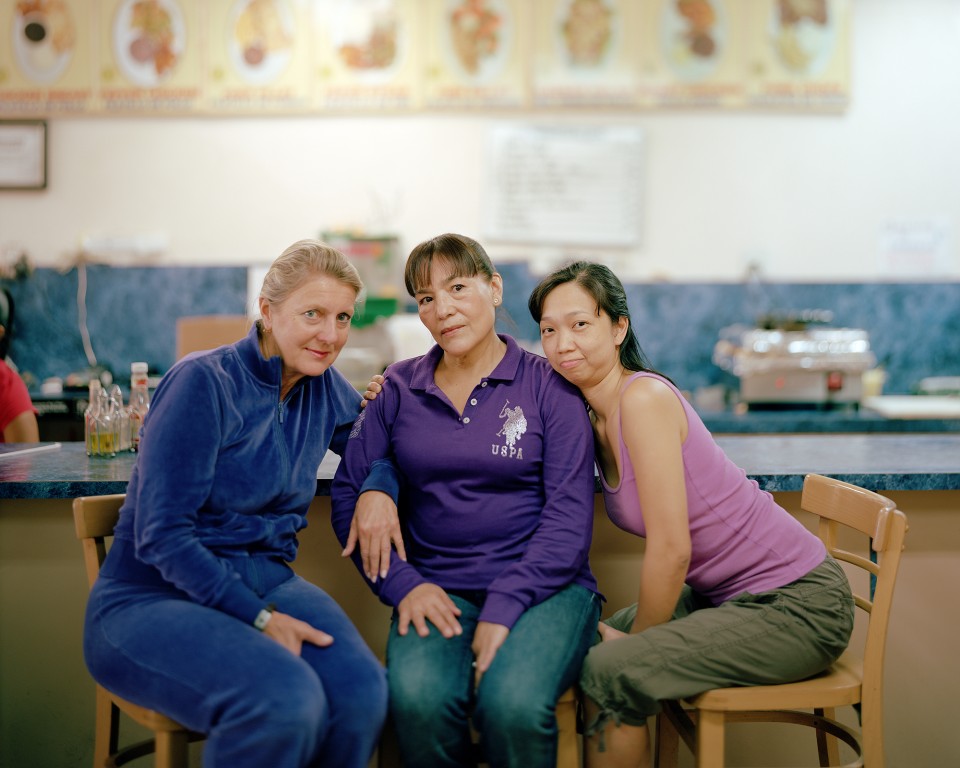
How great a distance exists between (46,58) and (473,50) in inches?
86.2

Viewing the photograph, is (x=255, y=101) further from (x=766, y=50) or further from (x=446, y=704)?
(x=446, y=704)

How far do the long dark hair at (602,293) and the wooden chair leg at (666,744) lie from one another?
0.75m

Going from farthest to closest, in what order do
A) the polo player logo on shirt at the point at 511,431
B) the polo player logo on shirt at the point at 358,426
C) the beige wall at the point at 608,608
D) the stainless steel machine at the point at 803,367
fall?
1. the stainless steel machine at the point at 803,367
2. the beige wall at the point at 608,608
3. the polo player logo on shirt at the point at 358,426
4. the polo player logo on shirt at the point at 511,431

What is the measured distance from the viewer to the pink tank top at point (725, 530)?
1.68 meters

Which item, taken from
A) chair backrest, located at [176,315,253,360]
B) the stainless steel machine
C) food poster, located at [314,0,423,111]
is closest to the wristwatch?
chair backrest, located at [176,315,253,360]

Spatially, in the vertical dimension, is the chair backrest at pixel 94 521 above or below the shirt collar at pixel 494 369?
below

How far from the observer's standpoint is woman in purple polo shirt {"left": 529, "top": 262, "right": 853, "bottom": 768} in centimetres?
155

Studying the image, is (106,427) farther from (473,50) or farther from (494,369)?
(473,50)

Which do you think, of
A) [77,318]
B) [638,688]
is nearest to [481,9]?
[77,318]

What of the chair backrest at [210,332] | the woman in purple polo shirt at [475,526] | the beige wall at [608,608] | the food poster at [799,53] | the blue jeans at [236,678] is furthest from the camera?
the food poster at [799,53]

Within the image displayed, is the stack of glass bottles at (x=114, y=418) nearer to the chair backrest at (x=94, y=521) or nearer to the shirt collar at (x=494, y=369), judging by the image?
the chair backrest at (x=94, y=521)

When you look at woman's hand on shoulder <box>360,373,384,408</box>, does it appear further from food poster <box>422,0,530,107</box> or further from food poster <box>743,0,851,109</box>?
food poster <box>743,0,851,109</box>

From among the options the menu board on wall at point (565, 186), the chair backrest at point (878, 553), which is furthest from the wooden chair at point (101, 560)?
the menu board on wall at point (565, 186)

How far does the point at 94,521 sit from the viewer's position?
5.65ft
